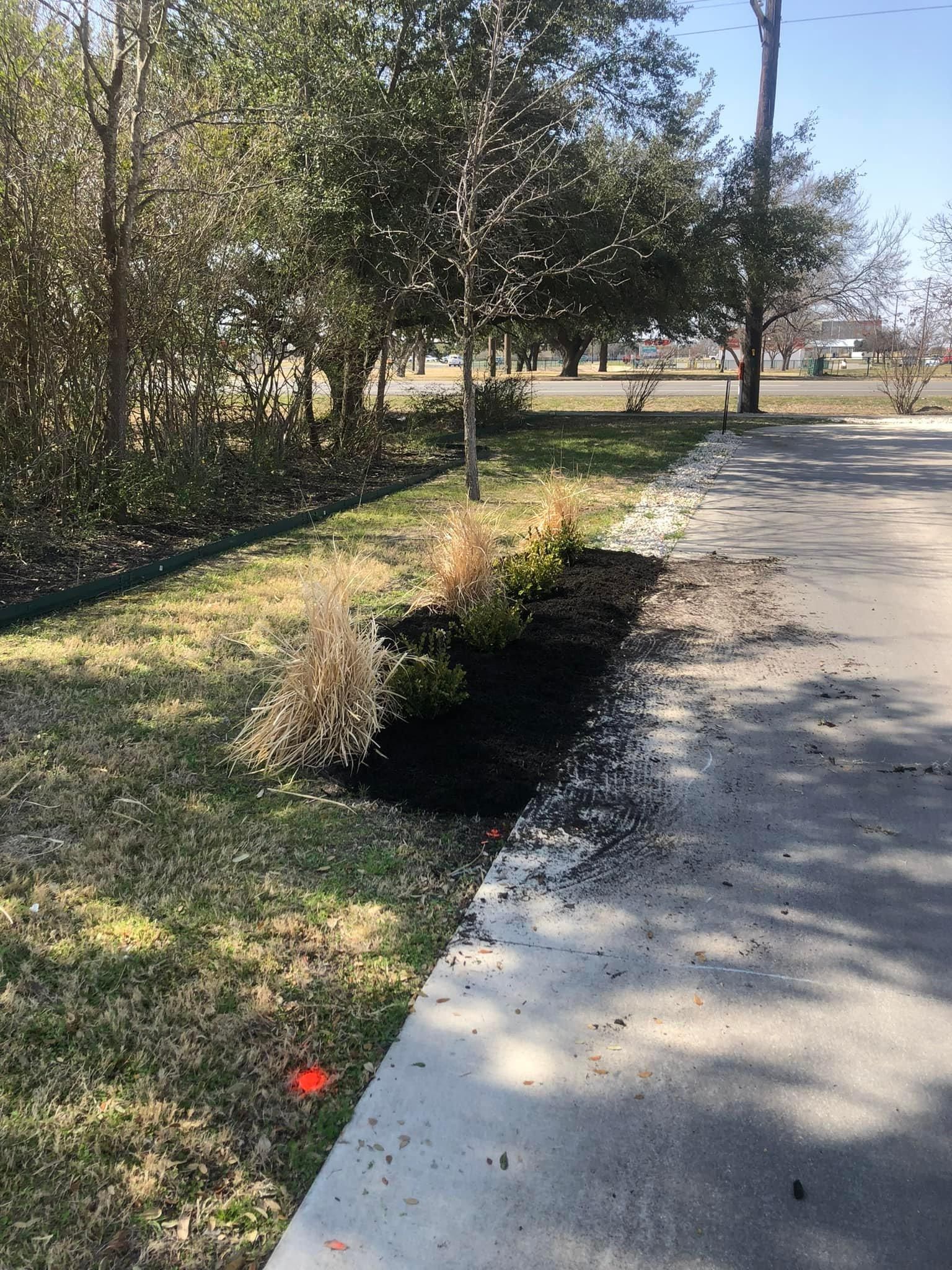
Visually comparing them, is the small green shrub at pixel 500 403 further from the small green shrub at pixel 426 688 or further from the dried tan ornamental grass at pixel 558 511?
the small green shrub at pixel 426 688

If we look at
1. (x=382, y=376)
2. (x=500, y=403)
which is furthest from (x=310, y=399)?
(x=500, y=403)

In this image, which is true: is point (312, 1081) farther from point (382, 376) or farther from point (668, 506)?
point (382, 376)

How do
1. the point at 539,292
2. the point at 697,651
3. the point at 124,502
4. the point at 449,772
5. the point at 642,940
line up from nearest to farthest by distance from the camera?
the point at 642,940, the point at 449,772, the point at 697,651, the point at 124,502, the point at 539,292

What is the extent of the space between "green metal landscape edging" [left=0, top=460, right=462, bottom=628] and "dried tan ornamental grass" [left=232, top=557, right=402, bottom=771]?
2.46 metres

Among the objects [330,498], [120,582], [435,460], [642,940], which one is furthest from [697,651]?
[435,460]

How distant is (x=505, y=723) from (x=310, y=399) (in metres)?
8.21

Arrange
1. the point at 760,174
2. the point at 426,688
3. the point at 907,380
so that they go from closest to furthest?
the point at 426,688 → the point at 760,174 → the point at 907,380

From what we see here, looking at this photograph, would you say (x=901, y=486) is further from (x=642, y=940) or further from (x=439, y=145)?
(x=642, y=940)

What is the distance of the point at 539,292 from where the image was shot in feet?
42.4

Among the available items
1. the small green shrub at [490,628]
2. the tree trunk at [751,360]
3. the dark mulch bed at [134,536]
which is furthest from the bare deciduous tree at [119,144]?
the tree trunk at [751,360]

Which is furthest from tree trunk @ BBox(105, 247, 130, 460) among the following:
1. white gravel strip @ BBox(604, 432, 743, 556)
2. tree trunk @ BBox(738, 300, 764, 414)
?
tree trunk @ BBox(738, 300, 764, 414)

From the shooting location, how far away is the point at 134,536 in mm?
7301

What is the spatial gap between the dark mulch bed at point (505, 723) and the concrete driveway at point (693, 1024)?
17cm

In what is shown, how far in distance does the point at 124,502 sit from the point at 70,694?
3721mm
